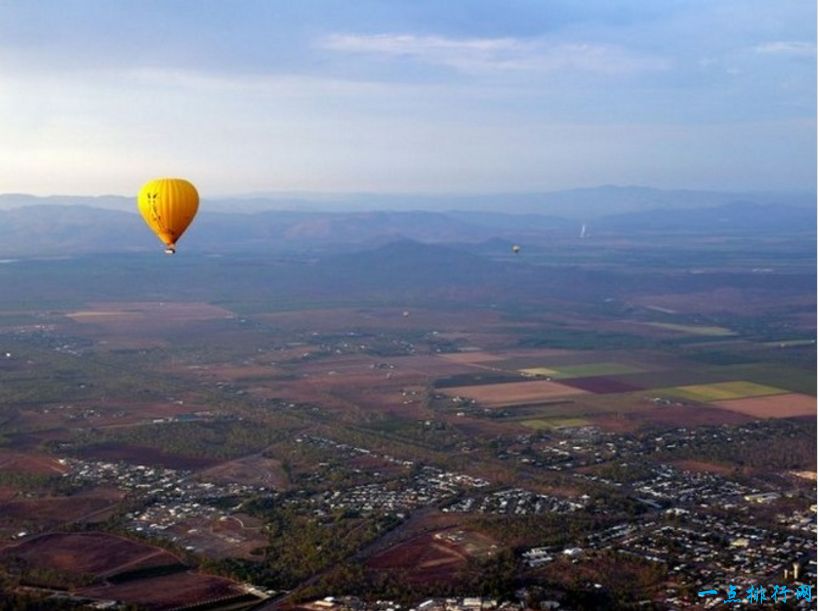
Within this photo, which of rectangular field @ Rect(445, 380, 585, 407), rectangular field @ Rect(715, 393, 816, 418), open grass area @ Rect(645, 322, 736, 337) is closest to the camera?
rectangular field @ Rect(715, 393, 816, 418)

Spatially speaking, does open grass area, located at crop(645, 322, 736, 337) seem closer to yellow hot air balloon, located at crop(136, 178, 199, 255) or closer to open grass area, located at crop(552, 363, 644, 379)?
open grass area, located at crop(552, 363, 644, 379)

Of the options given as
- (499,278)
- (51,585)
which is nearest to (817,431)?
(51,585)

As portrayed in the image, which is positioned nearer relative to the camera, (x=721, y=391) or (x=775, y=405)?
(x=775, y=405)

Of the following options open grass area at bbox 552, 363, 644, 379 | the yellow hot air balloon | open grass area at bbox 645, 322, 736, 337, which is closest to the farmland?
open grass area at bbox 552, 363, 644, 379

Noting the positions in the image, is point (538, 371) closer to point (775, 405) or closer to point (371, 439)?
point (775, 405)

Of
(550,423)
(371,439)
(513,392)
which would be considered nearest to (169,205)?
(371,439)

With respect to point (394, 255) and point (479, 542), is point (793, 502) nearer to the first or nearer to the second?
point (479, 542)
